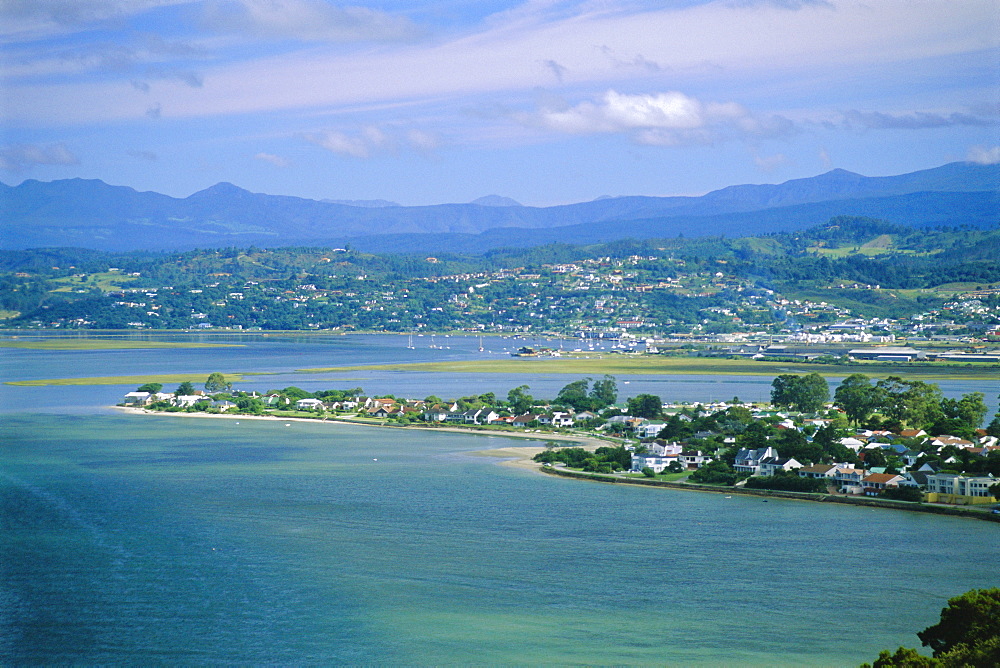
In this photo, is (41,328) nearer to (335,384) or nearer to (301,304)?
(301,304)

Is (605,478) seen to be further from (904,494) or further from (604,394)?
(604,394)

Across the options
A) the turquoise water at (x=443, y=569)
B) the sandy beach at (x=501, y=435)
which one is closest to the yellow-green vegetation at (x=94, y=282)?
the sandy beach at (x=501, y=435)

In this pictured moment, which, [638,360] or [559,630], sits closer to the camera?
[559,630]

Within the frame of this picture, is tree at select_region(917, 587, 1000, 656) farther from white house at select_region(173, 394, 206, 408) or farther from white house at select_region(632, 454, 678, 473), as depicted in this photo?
white house at select_region(173, 394, 206, 408)

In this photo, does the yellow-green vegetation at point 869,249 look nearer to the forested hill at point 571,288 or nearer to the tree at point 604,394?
the forested hill at point 571,288

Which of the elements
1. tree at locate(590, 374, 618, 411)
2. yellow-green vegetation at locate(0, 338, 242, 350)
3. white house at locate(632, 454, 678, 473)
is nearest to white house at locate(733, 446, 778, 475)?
white house at locate(632, 454, 678, 473)

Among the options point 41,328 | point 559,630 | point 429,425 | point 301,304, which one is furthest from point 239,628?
point 301,304
